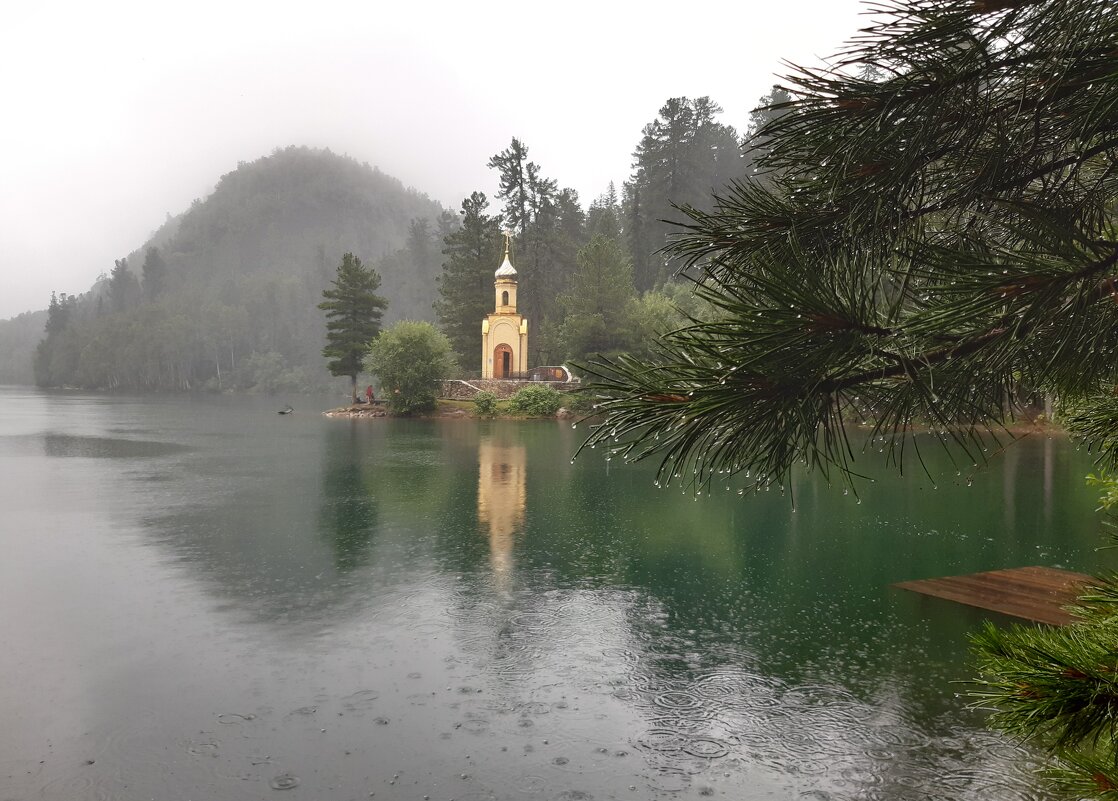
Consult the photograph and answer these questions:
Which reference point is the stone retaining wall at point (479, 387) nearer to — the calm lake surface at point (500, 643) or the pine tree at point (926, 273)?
the calm lake surface at point (500, 643)

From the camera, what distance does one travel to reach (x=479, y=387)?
5728 centimetres

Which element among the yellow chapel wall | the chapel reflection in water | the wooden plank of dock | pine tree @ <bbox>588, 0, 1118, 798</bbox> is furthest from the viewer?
the yellow chapel wall

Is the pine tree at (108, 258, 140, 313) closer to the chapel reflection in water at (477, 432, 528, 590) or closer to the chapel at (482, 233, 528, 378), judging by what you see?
the chapel at (482, 233, 528, 378)

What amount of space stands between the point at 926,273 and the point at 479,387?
5505 centimetres

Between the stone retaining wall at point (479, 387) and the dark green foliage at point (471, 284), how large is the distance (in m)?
A: 8.25

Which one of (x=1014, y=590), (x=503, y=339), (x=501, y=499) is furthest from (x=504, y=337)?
(x=1014, y=590)

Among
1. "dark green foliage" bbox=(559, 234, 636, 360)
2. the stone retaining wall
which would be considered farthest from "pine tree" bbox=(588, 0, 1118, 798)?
the stone retaining wall

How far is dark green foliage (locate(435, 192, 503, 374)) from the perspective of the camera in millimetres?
66125

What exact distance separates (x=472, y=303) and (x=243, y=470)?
41202mm

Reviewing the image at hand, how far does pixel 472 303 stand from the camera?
66375mm

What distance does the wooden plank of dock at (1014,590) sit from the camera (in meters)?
10.8

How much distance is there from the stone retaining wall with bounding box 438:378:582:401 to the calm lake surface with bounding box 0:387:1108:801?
3426 centimetres

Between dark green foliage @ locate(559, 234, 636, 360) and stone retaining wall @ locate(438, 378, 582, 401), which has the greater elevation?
dark green foliage @ locate(559, 234, 636, 360)

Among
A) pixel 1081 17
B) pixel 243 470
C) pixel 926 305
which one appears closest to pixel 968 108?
→ pixel 1081 17
